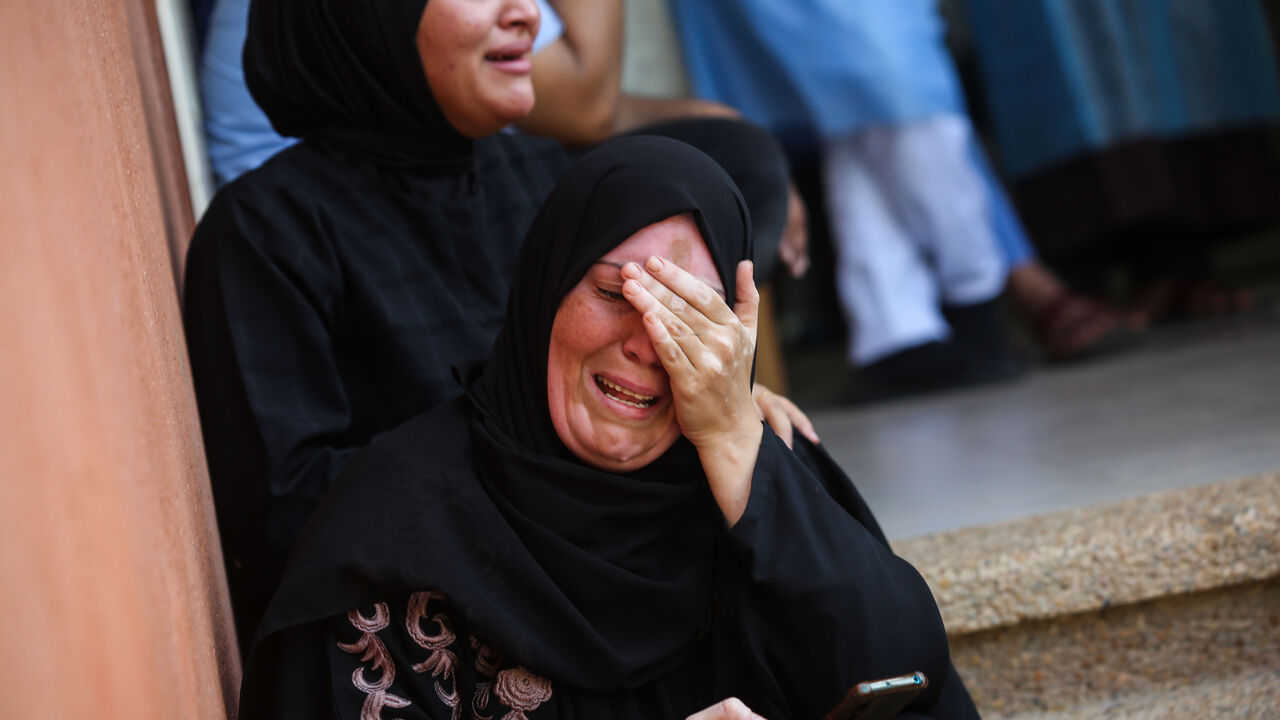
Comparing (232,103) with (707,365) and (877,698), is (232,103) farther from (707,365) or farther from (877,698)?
(877,698)

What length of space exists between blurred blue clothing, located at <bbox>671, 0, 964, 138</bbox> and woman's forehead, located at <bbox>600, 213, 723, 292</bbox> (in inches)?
97.4

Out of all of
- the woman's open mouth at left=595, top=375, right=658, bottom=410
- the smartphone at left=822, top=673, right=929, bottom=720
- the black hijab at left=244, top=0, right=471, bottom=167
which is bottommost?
the smartphone at left=822, top=673, right=929, bottom=720

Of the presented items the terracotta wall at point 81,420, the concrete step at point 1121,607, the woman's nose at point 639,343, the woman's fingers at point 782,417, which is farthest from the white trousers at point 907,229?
the terracotta wall at point 81,420

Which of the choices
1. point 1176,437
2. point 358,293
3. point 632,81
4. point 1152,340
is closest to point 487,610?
point 358,293

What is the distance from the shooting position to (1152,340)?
4.39 metres

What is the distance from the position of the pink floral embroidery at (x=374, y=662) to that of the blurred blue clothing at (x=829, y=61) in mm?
2780

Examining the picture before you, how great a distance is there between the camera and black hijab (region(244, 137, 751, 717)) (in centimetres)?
142

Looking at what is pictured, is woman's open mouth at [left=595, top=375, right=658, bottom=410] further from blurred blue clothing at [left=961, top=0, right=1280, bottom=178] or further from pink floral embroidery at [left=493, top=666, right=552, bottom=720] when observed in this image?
blurred blue clothing at [left=961, top=0, right=1280, bottom=178]

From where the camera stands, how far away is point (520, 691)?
1466 mm

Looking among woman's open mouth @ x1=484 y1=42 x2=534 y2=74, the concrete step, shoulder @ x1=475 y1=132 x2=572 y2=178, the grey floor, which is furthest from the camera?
the grey floor

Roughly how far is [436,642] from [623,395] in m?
0.36

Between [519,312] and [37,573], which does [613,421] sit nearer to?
[519,312]

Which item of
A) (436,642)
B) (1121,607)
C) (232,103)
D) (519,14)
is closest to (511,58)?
(519,14)

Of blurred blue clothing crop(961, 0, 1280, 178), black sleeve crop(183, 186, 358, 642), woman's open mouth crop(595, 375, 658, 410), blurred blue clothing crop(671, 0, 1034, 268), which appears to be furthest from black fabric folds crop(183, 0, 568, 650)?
blurred blue clothing crop(961, 0, 1280, 178)
